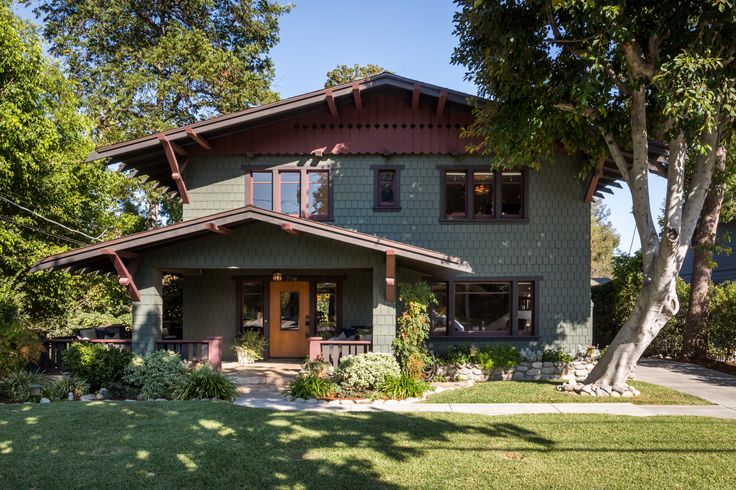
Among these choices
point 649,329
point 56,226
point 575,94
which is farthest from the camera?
point 56,226

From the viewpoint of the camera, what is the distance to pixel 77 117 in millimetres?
18516

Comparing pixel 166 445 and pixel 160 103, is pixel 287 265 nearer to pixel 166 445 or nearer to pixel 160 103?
pixel 166 445

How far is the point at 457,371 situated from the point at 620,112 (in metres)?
7.02

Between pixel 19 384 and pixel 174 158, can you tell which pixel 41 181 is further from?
pixel 19 384

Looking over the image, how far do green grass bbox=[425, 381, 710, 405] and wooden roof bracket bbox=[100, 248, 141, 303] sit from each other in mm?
6964

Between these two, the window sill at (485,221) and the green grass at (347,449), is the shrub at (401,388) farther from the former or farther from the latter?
the window sill at (485,221)

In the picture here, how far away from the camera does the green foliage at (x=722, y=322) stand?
15508 mm

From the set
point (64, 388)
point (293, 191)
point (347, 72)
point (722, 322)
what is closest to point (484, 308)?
point (293, 191)

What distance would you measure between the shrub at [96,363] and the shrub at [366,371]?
473 cm

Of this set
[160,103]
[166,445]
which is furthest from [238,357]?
[160,103]

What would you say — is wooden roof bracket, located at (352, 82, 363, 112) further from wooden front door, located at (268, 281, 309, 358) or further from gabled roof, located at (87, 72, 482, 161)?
wooden front door, located at (268, 281, 309, 358)

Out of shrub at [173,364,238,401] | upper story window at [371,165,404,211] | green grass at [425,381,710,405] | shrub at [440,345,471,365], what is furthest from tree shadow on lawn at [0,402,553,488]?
upper story window at [371,165,404,211]

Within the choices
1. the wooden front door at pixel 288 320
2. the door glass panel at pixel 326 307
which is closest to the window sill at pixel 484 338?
the door glass panel at pixel 326 307

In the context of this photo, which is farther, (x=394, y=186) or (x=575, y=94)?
(x=394, y=186)
